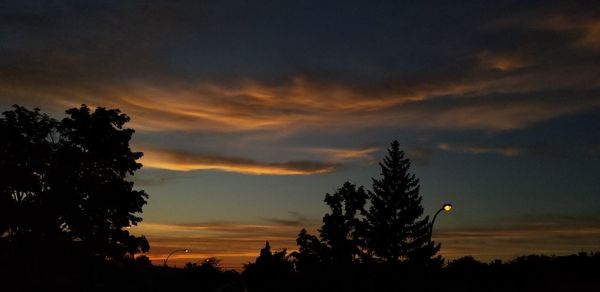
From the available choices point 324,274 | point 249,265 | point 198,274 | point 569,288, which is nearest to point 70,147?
point 324,274

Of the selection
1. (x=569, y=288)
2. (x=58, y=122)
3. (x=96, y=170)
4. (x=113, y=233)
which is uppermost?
(x=58, y=122)

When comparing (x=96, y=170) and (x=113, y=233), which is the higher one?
(x=96, y=170)

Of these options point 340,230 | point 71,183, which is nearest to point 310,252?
point 340,230

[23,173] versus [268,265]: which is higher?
[23,173]

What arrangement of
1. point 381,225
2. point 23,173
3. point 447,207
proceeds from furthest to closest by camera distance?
point 381,225, point 23,173, point 447,207

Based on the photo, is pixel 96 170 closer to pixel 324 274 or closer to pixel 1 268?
pixel 1 268

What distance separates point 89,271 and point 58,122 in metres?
12.1

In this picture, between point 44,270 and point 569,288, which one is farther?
point 44,270

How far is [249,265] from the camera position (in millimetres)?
99938

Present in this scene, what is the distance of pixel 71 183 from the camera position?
4391 centimetres

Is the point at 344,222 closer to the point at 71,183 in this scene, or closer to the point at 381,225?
the point at 381,225

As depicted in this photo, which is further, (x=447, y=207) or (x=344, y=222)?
(x=344, y=222)

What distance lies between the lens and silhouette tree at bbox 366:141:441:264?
67.5 m

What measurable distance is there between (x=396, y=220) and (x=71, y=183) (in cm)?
3830
